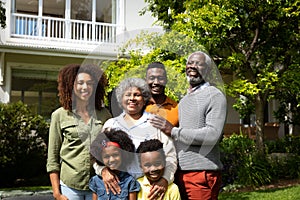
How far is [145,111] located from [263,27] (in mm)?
6428

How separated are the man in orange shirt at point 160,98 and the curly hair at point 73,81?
1.08ft

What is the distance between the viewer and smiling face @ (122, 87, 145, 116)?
230cm

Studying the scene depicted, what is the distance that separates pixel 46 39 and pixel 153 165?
9.47m

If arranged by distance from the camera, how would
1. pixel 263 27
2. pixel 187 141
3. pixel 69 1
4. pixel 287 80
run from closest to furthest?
pixel 187 141
pixel 287 80
pixel 263 27
pixel 69 1

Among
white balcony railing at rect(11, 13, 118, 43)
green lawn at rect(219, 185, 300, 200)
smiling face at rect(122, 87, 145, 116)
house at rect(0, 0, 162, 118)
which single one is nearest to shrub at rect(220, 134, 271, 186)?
green lawn at rect(219, 185, 300, 200)

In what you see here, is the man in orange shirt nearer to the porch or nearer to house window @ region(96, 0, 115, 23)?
the porch

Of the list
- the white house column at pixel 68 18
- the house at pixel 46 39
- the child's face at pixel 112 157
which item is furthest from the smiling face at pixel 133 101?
the white house column at pixel 68 18

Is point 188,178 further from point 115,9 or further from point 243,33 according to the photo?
point 115,9

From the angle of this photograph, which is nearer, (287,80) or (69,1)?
(287,80)

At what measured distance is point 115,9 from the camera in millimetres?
11969

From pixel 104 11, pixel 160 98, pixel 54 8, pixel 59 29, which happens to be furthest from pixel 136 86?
pixel 104 11

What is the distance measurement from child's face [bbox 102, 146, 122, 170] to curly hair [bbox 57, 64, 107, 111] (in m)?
0.41

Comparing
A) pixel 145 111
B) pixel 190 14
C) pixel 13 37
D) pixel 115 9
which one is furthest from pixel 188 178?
pixel 115 9

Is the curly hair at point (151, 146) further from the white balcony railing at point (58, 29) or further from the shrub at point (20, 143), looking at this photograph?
the white balcony railing at point (58, 29)
